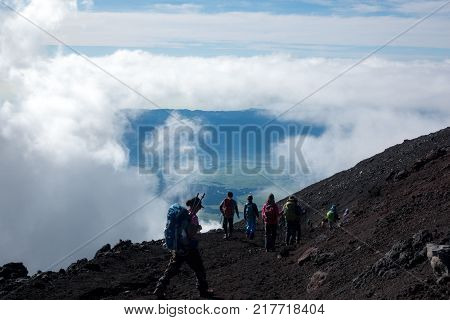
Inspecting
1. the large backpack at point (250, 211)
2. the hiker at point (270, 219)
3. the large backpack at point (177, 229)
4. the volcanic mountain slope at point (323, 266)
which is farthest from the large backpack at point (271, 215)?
the large backpack at point (177, 229)

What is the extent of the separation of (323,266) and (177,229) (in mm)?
3875

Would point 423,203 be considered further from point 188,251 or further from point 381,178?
point 381,178

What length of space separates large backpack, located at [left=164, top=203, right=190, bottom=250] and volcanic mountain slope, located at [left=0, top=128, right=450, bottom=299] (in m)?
1.25

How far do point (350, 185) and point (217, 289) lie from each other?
20160 millimetres

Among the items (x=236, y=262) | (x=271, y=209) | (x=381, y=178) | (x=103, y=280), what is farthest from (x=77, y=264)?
(x=381, y=178)

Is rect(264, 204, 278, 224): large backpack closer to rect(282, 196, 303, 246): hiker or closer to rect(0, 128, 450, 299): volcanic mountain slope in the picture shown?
rect(282, 196, 303, 246): hiker

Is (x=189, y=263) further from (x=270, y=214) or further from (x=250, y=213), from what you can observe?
(x=250, y=213)

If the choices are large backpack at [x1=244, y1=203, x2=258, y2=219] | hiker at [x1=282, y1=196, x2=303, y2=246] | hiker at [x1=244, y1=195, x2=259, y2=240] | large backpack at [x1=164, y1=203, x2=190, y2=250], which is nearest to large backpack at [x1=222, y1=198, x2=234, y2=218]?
hiker at [x1=244, y1=195, x2=259, y2=240]

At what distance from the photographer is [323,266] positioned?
12.9m

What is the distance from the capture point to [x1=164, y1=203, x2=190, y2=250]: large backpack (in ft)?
34.8

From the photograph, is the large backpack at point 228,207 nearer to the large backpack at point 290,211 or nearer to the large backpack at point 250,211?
the large backpack at point 250,211

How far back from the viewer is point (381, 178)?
96.7 feet

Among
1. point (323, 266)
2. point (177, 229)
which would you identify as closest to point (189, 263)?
point (177, 229)

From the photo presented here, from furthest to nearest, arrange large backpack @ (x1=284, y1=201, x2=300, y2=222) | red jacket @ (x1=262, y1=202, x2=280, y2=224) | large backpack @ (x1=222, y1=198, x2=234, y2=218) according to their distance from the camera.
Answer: large backpack @ (x1=222, y1=198, x2=234, y2=218)
large backpack @ (x1=284, y1=201, x2=300, y2=222)
red jacket @ (x1=262, y1=202, x2=280, y2=224)
